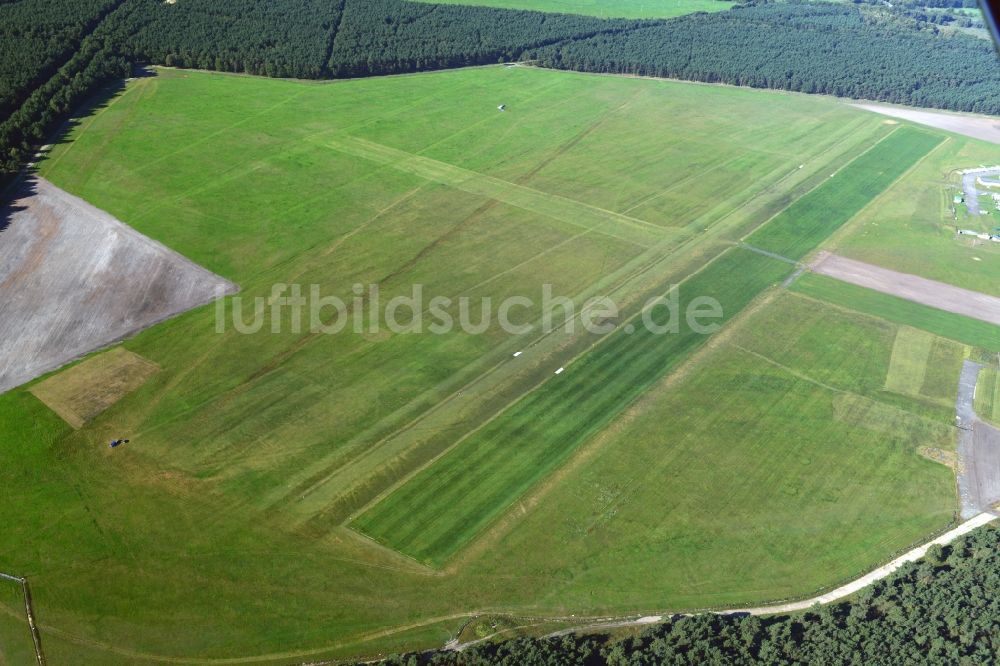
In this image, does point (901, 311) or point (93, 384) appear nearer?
point (93, 384)

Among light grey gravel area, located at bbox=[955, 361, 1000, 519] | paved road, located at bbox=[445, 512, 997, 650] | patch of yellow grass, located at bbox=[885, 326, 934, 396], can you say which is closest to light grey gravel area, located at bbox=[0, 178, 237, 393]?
paved road, located at bbox=[445, 512, 997, 650]

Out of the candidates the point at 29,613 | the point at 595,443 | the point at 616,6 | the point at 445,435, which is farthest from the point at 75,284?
the point at 616,6

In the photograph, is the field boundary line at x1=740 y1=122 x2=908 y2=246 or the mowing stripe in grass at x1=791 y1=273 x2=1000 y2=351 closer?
the mowing stripe in grass at x1=791 y1=273 x2=1000 y2=351

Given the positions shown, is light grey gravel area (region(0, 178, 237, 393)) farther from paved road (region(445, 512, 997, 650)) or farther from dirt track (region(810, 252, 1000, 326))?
dirt track (region(810, 252, 1000, 326))

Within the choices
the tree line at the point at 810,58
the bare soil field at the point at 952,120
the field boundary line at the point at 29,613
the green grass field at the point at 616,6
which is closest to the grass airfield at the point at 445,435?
the field boundary line at the point at 29,613

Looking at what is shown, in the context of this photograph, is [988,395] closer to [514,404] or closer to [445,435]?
[514,404]

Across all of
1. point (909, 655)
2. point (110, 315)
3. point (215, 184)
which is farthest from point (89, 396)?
point (909, 655)
